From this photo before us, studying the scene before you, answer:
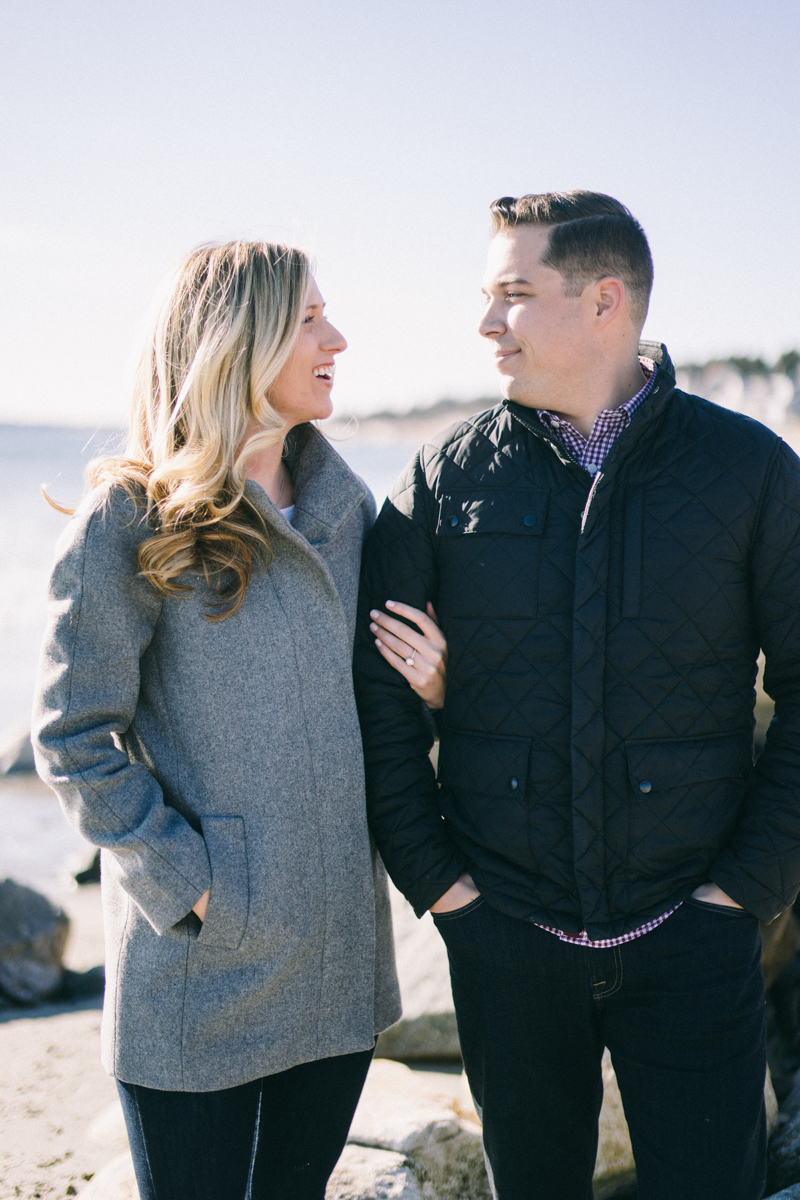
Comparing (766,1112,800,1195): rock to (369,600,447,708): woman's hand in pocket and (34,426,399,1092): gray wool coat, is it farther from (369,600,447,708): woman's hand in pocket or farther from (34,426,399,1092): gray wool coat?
(369,600,447,708): woman's hand in pocket

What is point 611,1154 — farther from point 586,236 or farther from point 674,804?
point 586,236

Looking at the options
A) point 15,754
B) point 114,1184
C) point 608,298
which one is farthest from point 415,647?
point 15,754

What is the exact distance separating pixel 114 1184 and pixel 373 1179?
69cm

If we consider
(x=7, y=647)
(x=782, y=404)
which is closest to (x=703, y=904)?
(x=782, y=404)

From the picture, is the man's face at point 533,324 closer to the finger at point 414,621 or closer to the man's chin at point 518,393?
the man's chin at point 518,393

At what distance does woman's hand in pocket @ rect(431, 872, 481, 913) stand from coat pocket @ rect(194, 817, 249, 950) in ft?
1.53

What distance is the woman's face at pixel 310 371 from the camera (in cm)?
210

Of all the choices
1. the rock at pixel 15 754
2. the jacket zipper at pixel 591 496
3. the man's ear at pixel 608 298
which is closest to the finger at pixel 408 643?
the jacket zipper at pixel 591 496

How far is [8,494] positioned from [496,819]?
87.5 feet

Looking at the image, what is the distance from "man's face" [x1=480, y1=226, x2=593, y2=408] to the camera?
2123 mm

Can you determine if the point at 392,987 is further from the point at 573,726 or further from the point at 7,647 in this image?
the point at 7,647

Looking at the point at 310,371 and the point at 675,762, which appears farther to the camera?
the point at 310,371

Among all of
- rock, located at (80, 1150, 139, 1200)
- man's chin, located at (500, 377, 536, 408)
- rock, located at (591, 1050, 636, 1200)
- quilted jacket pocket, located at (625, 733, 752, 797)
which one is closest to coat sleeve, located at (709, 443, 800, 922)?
quilted jacket pocket, located at (625, 733, 752, 797)

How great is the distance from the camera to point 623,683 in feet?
6.45
